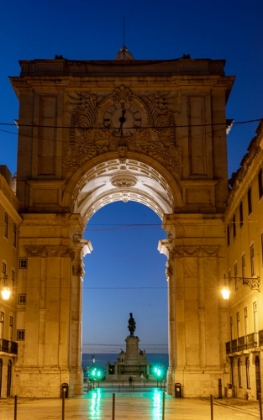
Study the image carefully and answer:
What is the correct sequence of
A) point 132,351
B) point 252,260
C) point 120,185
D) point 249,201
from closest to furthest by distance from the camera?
Answer: point 252,260 < point 249,201 < point 120,185 < point 132,351

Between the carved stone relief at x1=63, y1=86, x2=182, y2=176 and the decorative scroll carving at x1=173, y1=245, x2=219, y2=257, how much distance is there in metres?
5.46

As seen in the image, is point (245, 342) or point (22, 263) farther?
point (22, 263)

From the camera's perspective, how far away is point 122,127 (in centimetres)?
4731

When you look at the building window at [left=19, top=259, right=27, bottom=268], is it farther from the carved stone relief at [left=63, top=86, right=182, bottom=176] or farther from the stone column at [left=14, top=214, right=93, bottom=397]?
the carved stone relief at [left=63, top=86, right=182, bottom=176]

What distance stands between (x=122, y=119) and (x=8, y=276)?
557 inches

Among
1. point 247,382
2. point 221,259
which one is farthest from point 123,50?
→ point 247,382

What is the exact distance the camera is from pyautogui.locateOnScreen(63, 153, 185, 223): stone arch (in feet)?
151

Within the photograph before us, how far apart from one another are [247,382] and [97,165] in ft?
60.6

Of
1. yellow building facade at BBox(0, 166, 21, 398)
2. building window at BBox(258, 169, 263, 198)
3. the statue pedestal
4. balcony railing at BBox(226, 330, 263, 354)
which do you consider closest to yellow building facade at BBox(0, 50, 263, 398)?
yellow building facade at BBox(0, 166, 21, 398)

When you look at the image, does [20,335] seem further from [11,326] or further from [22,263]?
[22,263]

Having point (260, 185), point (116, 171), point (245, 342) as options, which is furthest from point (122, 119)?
point (245, 342)

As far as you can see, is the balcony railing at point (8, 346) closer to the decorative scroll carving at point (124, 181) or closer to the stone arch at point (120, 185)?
the stone arch at point (120, 185)

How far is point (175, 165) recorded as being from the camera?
46375mm

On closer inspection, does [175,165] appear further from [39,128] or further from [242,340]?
[242,340]
